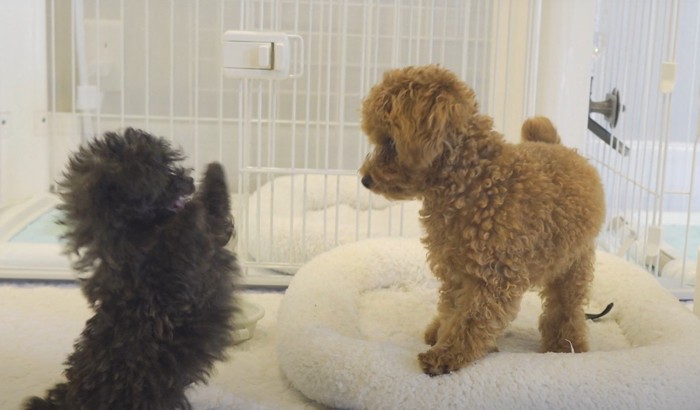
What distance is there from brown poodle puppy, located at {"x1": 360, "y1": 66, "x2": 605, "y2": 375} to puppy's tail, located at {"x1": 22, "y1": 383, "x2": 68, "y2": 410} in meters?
0.51

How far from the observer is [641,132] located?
2.14m

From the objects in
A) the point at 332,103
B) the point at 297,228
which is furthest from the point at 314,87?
the point at 297,228

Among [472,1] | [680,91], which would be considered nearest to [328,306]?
[472,1]

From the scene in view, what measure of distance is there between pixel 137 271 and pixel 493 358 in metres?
0.55

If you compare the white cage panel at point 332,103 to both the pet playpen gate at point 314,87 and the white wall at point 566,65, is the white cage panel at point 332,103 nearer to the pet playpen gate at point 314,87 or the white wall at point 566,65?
the pet playpen gate at point 314,87

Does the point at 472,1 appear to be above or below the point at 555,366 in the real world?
above

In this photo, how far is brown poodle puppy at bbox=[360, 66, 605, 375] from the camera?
1.20 m

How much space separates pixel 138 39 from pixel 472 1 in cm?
89

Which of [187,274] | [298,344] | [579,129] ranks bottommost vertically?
[298,344]

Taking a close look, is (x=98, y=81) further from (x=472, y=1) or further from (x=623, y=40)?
(x=623, y=40)

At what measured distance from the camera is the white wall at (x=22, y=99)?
204 centimetres

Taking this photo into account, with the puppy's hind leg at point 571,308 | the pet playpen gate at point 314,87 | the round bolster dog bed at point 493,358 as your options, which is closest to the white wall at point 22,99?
the pet playpen gate at point 314,87

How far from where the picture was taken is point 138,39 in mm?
2170

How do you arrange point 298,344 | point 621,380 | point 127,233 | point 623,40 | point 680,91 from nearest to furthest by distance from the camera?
point 127,233 → point 621,380 → point 298,344 → point 623,40 → point 680,91
